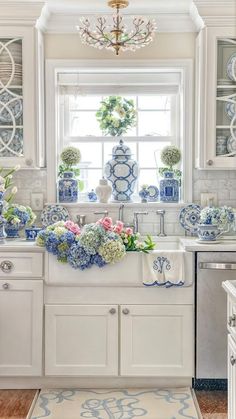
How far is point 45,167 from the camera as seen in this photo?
164 inches

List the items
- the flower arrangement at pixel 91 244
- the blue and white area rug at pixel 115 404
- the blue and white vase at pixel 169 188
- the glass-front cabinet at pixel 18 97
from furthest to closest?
the blue and white vase at pixel 169 188 < the glass-front cabinet at pixel 18 97 < the flower arrangement at pixel 91 244 < the blue and white area rug at pixel 115 404

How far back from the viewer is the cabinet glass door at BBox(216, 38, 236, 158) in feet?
12.6

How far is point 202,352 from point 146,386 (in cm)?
42

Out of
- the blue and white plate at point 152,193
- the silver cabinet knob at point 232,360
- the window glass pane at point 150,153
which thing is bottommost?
the silver cabinet knob at point 232,360

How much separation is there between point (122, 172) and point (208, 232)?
0.84 metres

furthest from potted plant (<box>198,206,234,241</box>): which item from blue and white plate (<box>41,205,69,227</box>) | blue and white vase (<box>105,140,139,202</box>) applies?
blue and white plate (<box>41,205,69,227</box>)

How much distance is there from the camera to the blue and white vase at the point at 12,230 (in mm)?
3923

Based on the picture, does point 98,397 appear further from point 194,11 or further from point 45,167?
point 194,11

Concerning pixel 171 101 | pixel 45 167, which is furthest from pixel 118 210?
pixel 171 101

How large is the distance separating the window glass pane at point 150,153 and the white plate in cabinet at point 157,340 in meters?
1.24

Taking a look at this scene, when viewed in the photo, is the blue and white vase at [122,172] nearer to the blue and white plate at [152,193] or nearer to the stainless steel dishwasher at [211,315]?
the blue and white plate at [152,193]

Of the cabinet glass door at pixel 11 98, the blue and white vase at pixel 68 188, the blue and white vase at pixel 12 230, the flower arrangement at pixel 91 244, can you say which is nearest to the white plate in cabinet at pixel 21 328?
the flower arrangement at pixel 91 244

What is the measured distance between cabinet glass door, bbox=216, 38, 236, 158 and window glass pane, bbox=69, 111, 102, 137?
96 cm

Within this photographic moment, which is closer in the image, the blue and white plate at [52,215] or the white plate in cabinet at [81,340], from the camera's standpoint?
the white plate in cabinet at [81,340]
